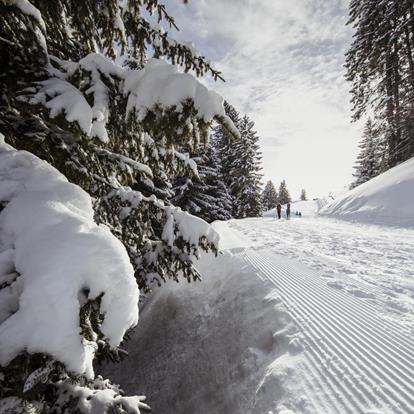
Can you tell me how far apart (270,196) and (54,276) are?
7706cm

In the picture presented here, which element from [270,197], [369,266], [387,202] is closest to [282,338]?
[369,266]

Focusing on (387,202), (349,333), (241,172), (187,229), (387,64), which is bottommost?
(349,333)

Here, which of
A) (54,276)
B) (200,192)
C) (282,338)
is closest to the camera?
(54,276)

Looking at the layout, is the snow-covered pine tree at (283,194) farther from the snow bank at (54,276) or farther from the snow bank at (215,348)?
the snow bank at (54,276)

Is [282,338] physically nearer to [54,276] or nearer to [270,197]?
[54,276]

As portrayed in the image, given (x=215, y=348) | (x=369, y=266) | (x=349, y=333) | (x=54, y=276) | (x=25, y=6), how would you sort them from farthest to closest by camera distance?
(x=369, y=266) → (x=215, y=348) → (x=349, y=333) → (x=25, y=6) → (x=54, y=276)

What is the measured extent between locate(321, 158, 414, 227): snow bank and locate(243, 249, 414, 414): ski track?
11828 mm

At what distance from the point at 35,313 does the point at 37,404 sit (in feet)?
3.67

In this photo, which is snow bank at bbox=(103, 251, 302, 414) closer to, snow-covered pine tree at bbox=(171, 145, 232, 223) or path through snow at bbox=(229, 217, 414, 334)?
path through snow at bbox=(229, 217, 414, 334)

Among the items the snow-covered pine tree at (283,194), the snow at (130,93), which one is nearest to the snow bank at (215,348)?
the snow at (130,93)

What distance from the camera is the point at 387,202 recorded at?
55.7ft

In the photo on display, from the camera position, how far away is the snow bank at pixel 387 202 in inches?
593

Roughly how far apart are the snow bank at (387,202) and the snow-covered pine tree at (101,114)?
13.8 metres

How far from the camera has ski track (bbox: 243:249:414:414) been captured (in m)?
2.36
